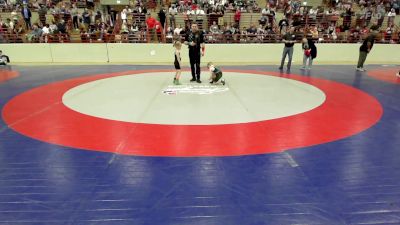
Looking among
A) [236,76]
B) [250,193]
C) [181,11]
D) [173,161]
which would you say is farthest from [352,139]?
[181,11]

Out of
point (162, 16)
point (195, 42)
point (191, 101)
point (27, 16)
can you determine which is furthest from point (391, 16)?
point (27, 16)

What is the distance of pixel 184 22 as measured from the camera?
1914cm

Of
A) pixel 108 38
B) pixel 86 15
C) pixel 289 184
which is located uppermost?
pixel 86 15

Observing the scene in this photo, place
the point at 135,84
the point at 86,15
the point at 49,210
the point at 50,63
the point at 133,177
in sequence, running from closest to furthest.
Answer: the point at 49,210
the point at 133,177
the point at 135,84
the point at 50,63
the point at 86,15

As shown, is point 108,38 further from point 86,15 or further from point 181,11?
point 181,11

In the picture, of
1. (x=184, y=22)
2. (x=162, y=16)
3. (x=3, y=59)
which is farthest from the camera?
(x=184, y=22)

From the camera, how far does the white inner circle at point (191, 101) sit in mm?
6730

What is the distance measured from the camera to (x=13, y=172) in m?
4.39

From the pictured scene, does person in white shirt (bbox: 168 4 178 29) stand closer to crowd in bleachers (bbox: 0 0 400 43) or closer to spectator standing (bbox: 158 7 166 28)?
crowd in bleachers (bbox: 0 0 400 43)

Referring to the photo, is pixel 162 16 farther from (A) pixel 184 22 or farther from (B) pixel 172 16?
(A) pixel 184 22

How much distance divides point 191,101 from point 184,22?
12384mm

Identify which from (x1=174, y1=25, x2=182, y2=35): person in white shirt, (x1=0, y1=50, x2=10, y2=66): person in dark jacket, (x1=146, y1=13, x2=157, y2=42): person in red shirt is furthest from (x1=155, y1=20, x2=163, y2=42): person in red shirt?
(x1=0, y1=50, x2=10, y2=66): person in dark jacket

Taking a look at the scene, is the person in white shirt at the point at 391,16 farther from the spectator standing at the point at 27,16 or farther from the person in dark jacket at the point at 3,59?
the spectator standing at the point at 27,16

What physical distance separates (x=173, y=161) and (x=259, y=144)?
1.57 m
